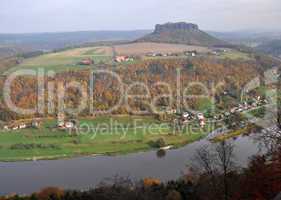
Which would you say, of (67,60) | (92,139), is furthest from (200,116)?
(67,60)

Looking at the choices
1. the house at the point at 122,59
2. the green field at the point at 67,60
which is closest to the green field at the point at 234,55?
the house at the point at 122,59

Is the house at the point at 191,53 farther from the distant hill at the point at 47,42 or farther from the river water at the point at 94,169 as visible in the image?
the distant hill at the point at 47,42

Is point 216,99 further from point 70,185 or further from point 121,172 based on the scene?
point 70,185

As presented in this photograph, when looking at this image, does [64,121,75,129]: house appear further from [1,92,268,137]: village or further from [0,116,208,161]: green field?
[0,116,208,161]: green field

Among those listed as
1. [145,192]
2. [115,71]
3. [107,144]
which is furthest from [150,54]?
[145,192]

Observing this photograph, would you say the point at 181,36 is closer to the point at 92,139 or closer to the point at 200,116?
the point at 200,116
